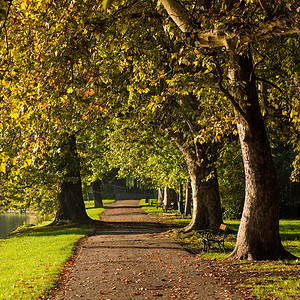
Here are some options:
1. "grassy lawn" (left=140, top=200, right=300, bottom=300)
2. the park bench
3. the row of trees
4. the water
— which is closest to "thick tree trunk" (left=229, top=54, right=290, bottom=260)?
the row of trees

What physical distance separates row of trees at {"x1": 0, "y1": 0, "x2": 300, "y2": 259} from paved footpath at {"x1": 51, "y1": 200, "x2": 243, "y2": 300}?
6.83 feet

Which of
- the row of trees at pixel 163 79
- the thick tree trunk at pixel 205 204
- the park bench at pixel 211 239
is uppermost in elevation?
the row of trees at pixel 163 79

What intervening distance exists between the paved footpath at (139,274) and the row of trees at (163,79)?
208 cm

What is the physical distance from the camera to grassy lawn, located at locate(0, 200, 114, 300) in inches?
401

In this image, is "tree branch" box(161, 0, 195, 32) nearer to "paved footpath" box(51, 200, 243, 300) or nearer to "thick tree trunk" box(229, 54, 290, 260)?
"thick tree trunk" box(229, 54, 290, 260)

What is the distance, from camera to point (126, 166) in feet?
93.5

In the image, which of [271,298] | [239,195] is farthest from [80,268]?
[239,195]

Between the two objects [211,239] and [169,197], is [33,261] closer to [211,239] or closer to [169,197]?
[211,239]

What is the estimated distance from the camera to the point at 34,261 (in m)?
14.6

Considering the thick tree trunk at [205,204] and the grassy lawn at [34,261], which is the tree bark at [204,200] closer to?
the thick tree trunk at [205,204]

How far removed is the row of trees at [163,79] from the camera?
816 cm

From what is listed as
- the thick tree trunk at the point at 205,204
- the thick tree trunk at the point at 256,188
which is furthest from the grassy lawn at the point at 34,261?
the thick tree trunk at the point at 205,204

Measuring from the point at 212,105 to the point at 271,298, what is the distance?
305 inches

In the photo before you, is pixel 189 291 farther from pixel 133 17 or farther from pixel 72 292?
pixel 133 17
